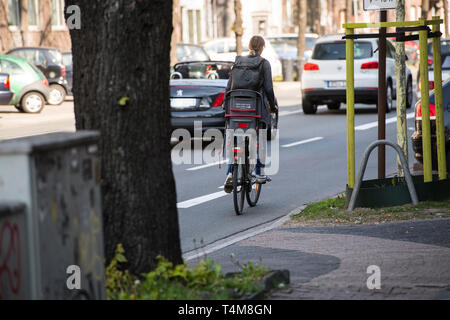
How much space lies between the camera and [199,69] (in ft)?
58.7

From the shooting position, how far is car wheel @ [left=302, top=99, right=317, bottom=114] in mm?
22812

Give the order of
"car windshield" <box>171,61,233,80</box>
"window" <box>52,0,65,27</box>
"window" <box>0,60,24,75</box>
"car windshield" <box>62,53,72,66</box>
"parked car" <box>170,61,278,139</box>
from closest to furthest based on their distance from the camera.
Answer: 1. "parked car" <box>170,61,278,139</box>
2. "car windshield" <box>171,61,233,80</box>
3. "window" <box>0,60,24,75</box>
4. "car windshield" <box>62,53,72,66</box>
5. "window" <box>52,0,65,27</box>

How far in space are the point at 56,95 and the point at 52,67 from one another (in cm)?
142

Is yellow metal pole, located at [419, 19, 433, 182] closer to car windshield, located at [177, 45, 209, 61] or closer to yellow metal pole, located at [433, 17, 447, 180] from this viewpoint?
yellow metal pole, located at [433, 17, 447, 180]

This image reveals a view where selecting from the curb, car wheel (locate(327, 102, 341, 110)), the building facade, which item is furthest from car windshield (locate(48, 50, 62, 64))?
the curb

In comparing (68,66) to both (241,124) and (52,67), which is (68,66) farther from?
(241,124)

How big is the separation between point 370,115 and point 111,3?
56.7 ft

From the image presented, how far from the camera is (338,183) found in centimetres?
1207

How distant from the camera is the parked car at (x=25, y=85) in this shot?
24.3 m

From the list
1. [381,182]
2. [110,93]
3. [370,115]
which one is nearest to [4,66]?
[370,115]

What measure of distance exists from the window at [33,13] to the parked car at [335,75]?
24732 millimetres

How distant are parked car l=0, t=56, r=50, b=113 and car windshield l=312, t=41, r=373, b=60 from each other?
7102 mm
